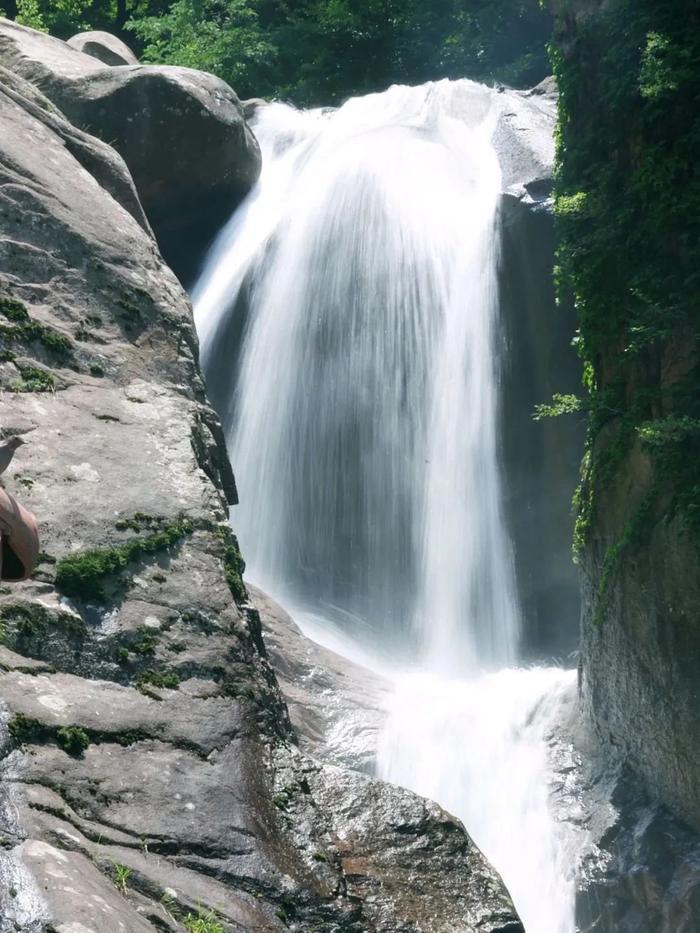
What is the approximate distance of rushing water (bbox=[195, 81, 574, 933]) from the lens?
12172 mm

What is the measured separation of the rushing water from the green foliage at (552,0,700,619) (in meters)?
2.82

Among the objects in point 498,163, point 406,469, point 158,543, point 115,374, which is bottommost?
point 158,543

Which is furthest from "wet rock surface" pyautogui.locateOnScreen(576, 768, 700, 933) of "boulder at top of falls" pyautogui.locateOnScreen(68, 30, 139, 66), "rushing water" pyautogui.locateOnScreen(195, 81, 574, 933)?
"boulder at top of falls" pyautogui.locateOnScreen(68, 30, 139, 66)

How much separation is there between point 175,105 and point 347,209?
256 centimetres

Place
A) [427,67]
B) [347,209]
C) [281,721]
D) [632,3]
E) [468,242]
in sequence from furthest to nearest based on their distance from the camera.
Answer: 1. [427,67]
2. [347,209]
3. [468,242]
4. [632,3]
5. [281,721]

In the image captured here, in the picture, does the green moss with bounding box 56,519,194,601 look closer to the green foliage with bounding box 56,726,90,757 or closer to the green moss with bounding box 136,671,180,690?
the green moss with bounding box 136,671,180,690

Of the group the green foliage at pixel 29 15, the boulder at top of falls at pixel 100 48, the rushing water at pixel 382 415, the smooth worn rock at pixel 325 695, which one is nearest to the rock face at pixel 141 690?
the smooth worn rock at pixel 325 695

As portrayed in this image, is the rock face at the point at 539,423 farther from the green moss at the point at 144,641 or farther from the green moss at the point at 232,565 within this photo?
the green moss at the point at 144,641

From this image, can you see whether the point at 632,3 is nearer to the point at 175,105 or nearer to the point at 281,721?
the point at 281,721

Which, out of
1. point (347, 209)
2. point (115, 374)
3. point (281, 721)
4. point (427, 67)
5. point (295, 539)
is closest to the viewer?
point (281, 721)

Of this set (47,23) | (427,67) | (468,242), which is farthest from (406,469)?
(47,23)

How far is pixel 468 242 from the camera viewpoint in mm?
13727

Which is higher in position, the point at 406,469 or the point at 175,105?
the point at 175,105

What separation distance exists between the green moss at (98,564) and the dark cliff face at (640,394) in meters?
3.88
